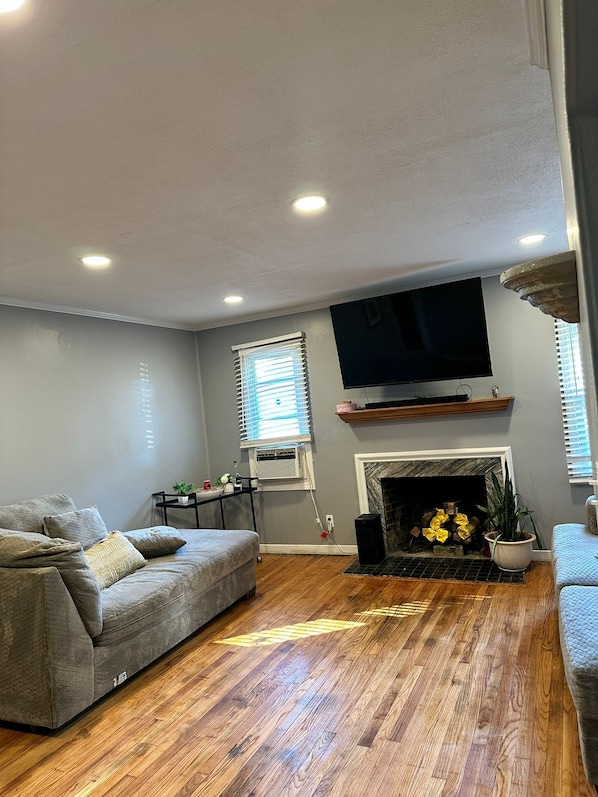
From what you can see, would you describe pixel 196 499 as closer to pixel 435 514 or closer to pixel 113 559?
pixel 113 559

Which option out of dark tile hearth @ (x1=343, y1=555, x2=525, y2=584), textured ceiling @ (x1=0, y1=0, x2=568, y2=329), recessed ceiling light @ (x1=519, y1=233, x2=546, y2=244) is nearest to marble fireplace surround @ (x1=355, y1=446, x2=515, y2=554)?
dark tile hearth @ (x1=343, y1=555, x2=525, y2=584)

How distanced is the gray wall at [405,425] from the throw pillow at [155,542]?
173cm

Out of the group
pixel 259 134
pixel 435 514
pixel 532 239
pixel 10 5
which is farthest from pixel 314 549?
pixel 10 5

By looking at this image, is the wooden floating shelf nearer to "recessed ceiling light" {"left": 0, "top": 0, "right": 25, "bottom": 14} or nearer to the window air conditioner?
the window air conditioner

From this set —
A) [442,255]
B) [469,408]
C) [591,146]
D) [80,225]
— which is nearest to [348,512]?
[469,408]

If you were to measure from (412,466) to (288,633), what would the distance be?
193 centimetres

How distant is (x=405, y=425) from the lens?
4.80 meters

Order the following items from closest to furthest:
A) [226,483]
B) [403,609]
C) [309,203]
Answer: [309,203], [403,609], [226,483]

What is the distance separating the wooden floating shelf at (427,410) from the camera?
436 centimetres

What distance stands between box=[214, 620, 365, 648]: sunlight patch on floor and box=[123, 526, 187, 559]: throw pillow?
711 mm

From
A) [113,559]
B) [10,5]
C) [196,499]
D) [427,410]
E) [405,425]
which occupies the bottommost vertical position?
[113,559]

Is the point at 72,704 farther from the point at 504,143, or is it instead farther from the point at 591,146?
Result: the point at 504,143

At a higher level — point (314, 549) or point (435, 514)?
point (435, 514)

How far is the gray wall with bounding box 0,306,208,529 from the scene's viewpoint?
12.7 feet
